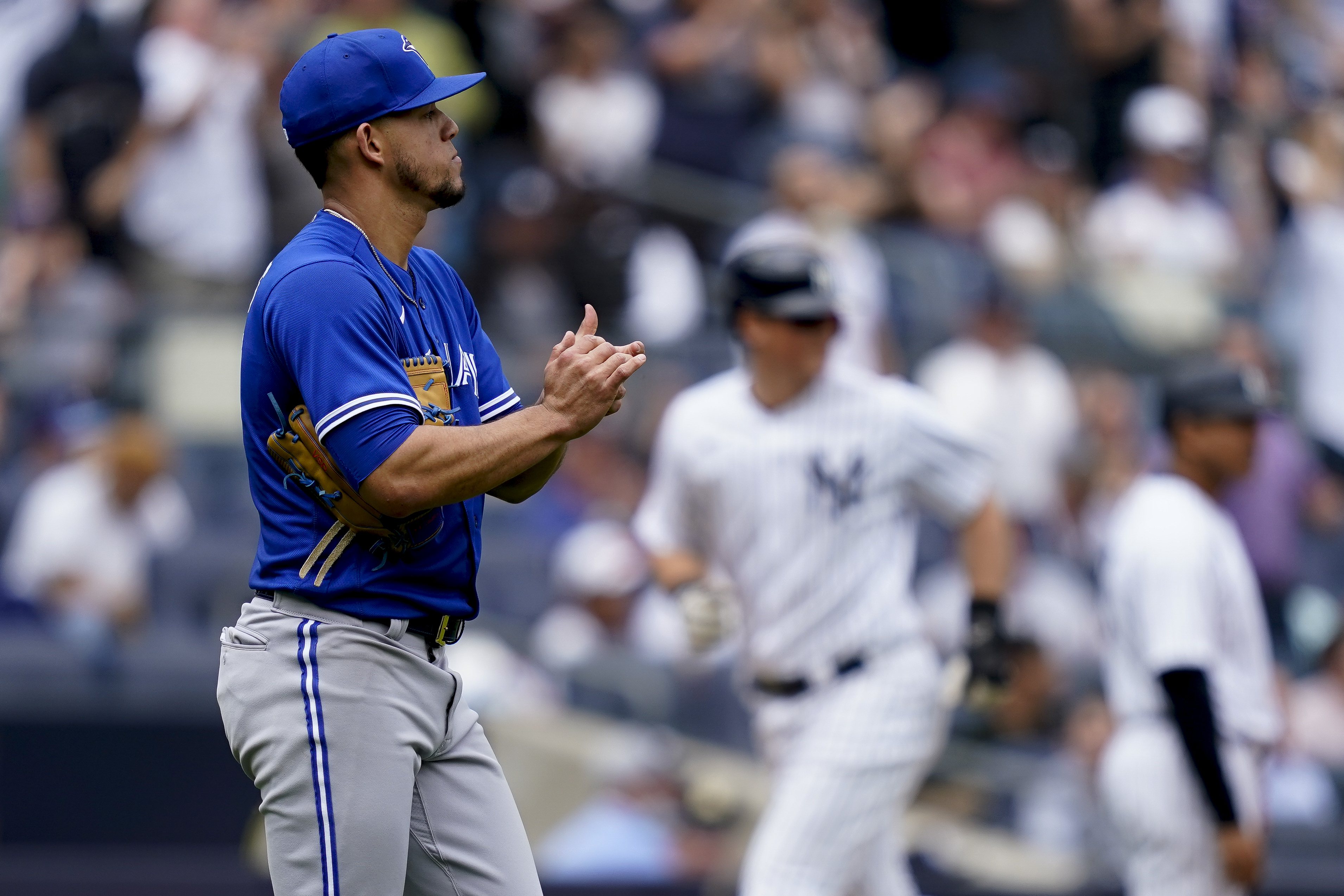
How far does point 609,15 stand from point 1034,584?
4.44 meters

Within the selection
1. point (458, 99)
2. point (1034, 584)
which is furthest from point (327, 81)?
point (458, 99)

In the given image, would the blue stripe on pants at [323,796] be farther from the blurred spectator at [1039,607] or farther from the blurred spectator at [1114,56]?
the blurred spectator at [1114,56]

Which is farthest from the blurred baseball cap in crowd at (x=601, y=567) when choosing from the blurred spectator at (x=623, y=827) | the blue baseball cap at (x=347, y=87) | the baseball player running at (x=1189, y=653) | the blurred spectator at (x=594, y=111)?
the blue baseball cap at (x=347, y=87)

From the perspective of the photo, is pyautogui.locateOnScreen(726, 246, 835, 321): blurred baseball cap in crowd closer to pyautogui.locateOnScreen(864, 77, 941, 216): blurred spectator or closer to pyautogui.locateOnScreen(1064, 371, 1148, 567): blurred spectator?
pyautogui.locateOnScreen(1064, 371, 1148, 567): blurred spectator

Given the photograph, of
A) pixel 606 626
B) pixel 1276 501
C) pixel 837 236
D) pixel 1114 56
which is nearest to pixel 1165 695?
pixel 606 626

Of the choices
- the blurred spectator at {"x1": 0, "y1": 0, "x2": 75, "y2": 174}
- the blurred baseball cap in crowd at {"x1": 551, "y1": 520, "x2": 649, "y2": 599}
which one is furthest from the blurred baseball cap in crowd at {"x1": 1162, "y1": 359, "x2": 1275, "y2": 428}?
the blurred spectator at {"x1": 0, "y1": 0, "x2": 75, "y2": 174}

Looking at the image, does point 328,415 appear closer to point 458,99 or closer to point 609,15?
point 458,99

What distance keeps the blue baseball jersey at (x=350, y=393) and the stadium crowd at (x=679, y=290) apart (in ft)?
12.7

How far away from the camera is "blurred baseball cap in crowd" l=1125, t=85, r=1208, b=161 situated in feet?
34.7

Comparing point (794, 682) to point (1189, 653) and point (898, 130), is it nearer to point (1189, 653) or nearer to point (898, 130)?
point (1189, 653)

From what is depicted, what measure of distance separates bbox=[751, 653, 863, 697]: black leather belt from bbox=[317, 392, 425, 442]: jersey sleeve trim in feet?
7.03

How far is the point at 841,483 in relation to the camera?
470 centimetres

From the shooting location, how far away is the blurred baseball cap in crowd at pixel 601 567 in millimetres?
7668

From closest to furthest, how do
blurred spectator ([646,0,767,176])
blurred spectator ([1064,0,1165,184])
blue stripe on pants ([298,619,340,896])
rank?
blue stripe on pants ([298,619,340,896]) → blurred spectator ([646,0,767,176]) → blurred spectator ([1064,0,1165,184])
